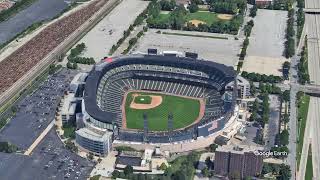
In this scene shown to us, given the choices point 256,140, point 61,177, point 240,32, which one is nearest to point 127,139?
point 61,177

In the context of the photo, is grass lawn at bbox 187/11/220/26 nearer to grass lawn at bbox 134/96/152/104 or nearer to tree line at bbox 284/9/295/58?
tree line at bbox 284/9/295/58

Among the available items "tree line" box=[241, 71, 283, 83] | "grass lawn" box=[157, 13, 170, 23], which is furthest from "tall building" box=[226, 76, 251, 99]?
"grass lawn" box=[157, 13, 170, 23]

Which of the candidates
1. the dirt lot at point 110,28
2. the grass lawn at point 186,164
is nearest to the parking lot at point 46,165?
the grass lawn at point 186,164

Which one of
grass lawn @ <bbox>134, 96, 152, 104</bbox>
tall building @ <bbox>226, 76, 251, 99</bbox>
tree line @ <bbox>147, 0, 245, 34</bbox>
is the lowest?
grass lawn @ <bbox>134, 96, 152, 104</bbox>

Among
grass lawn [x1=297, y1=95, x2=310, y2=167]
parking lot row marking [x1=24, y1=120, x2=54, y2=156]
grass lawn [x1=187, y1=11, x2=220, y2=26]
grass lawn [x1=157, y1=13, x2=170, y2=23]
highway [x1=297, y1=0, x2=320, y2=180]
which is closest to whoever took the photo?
highway [x1=297, y1=0, x2=320, y2=180]

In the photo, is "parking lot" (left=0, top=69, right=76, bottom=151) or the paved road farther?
"parking lot" (left=0, top=69, right=76, bottom=151)

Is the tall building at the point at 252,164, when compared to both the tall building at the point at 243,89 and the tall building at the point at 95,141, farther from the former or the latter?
the tall building at the point at 243,89

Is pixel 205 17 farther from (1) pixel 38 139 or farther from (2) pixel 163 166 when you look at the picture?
(2) pixel 163 166
